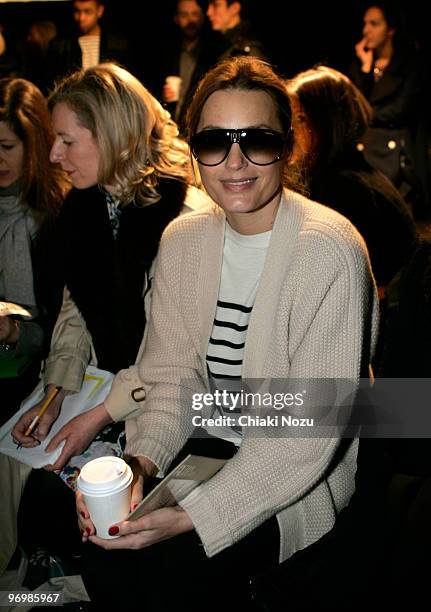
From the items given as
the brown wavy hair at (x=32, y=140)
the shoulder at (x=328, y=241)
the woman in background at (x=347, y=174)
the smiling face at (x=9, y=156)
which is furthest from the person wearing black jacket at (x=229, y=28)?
the shoulder at (x=328, y=241)

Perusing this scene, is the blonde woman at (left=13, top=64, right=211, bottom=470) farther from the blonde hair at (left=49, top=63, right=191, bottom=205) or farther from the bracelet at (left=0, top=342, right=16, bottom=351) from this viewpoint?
the bracelet at (left=0, top=342, right=16, bottom=351)

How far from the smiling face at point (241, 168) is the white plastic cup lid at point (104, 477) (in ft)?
2.48

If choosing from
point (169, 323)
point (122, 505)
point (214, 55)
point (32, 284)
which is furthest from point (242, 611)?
point (214, 55)

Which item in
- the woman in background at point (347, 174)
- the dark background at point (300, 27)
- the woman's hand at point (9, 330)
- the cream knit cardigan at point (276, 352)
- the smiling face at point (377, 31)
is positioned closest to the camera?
the cream knit cardigan at point (276, 352)

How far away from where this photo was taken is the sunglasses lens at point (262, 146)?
1.60 meters

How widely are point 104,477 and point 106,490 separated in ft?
0.10

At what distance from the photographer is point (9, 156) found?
2.45 metres

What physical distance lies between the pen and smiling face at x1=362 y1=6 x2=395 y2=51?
175 inches

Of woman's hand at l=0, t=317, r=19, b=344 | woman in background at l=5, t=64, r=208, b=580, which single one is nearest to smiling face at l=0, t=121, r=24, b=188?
woman in background at l=5, t=64, r=208, b=580

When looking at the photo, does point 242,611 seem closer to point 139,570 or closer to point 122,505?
point 139,570

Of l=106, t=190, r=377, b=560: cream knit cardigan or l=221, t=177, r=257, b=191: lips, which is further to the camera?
l=221, t=177, r=257, b=191: lips

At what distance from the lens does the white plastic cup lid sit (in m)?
1.34

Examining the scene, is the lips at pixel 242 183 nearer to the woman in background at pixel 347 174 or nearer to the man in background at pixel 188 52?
the woman in background at pixel 347 174

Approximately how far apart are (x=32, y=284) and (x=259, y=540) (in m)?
1.43
